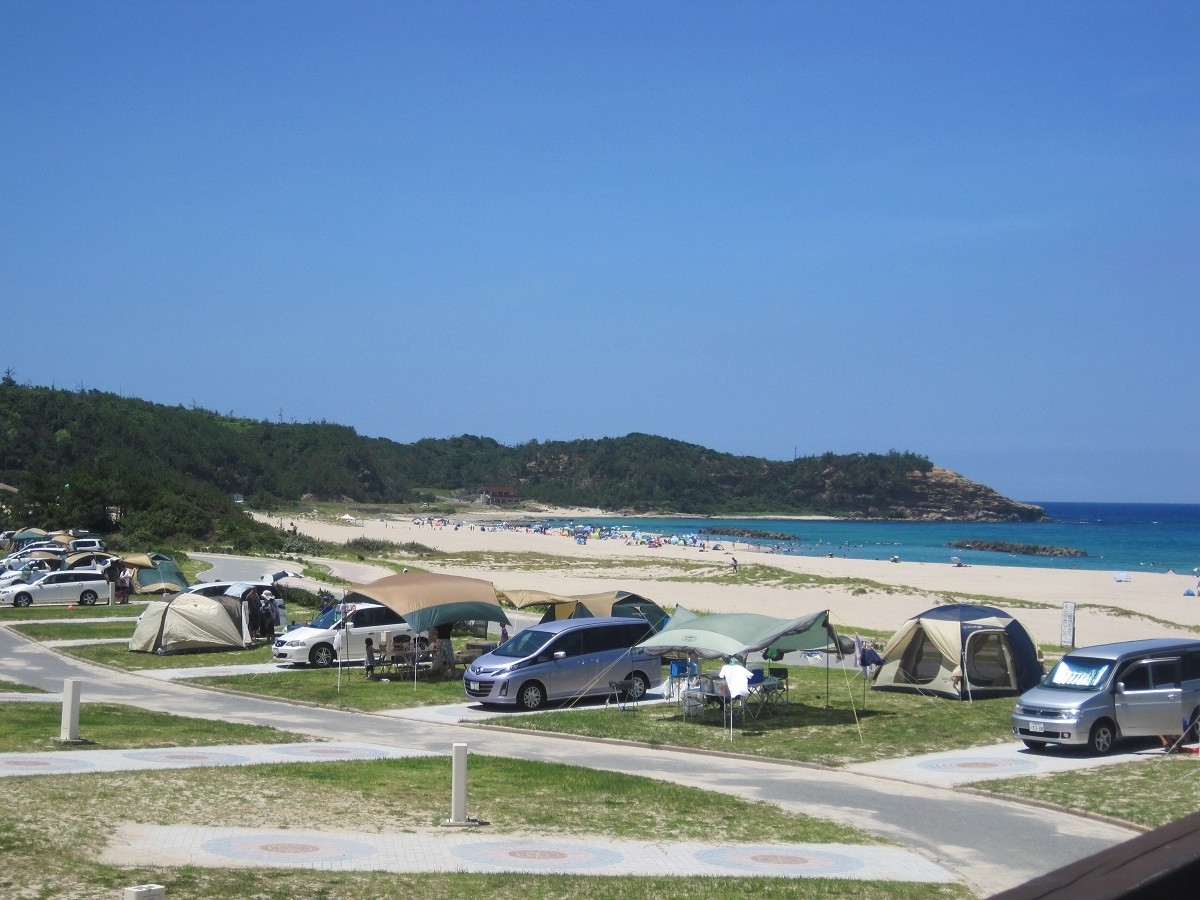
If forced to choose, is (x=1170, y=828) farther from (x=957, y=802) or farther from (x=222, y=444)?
(x=222, y=444)

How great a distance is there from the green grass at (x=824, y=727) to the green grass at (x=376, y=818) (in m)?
3.68

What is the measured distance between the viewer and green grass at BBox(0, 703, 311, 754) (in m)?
18.4

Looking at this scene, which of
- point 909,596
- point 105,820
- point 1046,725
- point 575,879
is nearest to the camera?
point 575,879

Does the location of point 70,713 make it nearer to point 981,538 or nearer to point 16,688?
point 16,688

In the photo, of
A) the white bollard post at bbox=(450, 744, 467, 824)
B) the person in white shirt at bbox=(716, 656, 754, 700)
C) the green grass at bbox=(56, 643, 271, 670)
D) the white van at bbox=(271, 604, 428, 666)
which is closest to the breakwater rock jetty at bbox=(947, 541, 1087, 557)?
the white van at bbox=(271, 604, 428, 666)

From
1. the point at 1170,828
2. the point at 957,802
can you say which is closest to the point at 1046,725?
the point at 957,802

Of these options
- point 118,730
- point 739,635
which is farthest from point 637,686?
point 118,730

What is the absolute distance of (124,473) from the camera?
7512 cm

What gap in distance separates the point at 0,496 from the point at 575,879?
3152 inches

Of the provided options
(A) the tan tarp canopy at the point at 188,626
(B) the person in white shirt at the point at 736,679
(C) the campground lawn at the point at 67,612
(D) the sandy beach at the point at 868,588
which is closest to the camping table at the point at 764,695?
(B) the person in white shirt at the point at 736,679

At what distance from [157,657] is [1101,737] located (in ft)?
75.9

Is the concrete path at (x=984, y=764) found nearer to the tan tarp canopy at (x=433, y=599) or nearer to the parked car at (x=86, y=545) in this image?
the tan tarp canopy at (x=433, y=599)

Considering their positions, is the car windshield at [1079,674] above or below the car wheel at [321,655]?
above

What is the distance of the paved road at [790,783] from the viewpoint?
13.5 meters
